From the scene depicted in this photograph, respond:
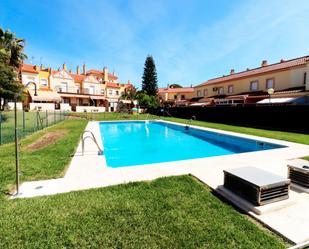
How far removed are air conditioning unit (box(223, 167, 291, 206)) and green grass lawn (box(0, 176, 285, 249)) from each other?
0.57m

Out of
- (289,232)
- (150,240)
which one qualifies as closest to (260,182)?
(289,232)

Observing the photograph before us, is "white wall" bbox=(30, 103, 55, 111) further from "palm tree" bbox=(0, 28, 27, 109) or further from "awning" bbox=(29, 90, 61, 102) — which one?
"palm tree" bbox=(0, 28, 27, 109)

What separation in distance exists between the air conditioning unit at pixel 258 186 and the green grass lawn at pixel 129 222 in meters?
0.57

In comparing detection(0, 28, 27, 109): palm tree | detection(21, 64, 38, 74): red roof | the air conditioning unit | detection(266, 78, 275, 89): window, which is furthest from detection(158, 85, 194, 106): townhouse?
the air conditioning unit

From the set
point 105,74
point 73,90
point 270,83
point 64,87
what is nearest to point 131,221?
point 270,83

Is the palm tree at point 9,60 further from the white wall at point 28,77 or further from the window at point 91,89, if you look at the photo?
the window at point 91,89

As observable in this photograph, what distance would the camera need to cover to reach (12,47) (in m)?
24.1

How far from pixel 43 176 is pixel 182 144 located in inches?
446

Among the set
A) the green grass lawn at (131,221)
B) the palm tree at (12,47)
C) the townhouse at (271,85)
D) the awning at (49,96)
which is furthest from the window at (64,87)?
the green grass lawn at (131,221)

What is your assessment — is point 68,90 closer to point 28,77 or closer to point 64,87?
point 64,87

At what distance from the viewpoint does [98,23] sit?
18.0 m

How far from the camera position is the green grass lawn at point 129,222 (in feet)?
10.2

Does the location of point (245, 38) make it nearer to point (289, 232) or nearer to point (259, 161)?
point (259, 161)

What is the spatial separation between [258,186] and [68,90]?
5796cm
